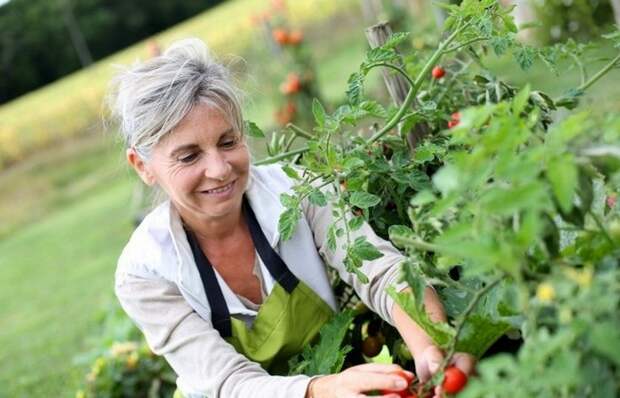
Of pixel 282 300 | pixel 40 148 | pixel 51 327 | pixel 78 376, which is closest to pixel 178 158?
pixel 282 300

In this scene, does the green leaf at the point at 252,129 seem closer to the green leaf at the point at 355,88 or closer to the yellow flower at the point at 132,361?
the green leaf at the point at 355,88

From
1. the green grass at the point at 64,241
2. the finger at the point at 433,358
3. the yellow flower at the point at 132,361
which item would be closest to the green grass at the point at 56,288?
the green grass at the point at 64,241

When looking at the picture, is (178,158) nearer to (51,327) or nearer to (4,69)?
(51,327)

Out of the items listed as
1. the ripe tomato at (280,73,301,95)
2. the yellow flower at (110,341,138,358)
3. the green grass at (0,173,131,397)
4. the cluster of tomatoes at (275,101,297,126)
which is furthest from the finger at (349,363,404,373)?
the cluster of tomatoes at (275,101,297,126)

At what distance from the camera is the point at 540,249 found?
1.12m

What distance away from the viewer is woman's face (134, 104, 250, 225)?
5.94ft

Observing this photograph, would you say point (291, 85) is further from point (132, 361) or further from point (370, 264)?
point (370, 264)

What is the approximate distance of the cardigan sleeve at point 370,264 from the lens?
1778 millimetres

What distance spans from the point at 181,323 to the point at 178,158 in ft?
1.13

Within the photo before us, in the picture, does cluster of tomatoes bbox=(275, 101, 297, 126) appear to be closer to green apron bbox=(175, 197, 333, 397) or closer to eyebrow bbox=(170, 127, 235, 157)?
green apron bbox=(175, 197, 333, 397)

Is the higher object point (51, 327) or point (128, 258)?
point (128, 258)

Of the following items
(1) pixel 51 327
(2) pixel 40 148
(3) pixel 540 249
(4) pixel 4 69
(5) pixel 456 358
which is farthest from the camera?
(4) pixel 4 69

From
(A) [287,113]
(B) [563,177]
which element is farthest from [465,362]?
(A) [287,113]

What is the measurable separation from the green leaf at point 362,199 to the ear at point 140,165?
0.50 metres
